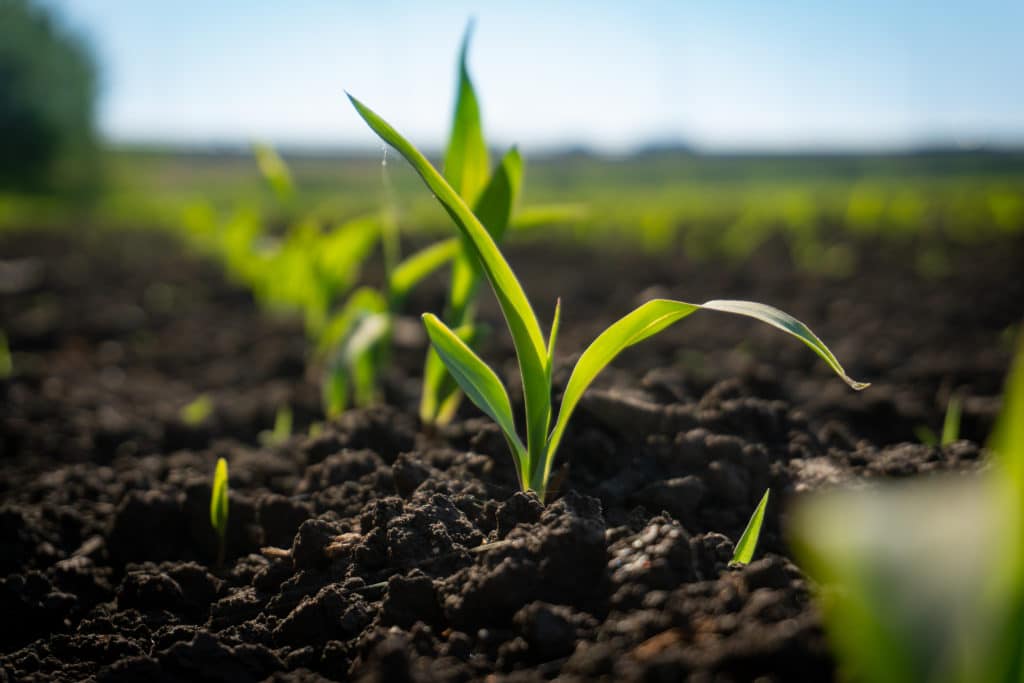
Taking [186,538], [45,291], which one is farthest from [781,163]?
[186,538]

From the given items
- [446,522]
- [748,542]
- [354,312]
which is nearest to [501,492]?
[446,522]

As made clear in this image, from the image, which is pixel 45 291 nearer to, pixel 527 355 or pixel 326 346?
pixel 326 346

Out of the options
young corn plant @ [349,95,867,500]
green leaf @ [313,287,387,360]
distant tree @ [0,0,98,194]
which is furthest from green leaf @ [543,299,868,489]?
distant tree @ [0,0,98,194]

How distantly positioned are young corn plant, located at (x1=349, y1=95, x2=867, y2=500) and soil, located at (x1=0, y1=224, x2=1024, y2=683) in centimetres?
10

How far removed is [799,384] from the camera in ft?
7.32

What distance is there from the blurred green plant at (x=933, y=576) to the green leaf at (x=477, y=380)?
624 mm

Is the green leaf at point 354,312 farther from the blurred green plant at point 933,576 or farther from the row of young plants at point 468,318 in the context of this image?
the blurred green plant at point 933,576

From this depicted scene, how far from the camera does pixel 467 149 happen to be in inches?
59.2

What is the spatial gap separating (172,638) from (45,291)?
4.40 m

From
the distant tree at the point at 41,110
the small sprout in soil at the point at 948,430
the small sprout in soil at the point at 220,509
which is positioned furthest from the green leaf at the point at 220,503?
the distant tree at the point at 41,110

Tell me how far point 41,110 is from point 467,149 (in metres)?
23.6

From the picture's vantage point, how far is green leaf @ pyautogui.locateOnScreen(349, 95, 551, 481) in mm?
1018

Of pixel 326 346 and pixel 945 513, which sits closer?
pixel 945 513

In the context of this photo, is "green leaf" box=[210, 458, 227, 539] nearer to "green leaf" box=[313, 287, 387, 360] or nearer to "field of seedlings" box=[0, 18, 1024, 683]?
"field of seedlings" box=[0, 18, 1024, 683]
